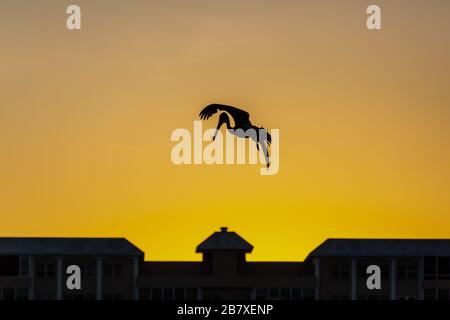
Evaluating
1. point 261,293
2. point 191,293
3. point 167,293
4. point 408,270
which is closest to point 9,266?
point 167,293

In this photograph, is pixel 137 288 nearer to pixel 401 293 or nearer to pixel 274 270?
pixel 274 270

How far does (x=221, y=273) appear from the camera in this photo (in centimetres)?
13150

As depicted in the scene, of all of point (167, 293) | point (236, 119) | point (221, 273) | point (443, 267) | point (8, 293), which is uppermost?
point (236, 119)

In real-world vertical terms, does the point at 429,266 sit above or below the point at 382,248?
below

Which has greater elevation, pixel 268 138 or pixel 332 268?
pixel 268 138

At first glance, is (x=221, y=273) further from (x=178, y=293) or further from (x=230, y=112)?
(x=230, y=112)

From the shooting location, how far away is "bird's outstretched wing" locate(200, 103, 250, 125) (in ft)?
328

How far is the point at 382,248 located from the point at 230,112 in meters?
36.1

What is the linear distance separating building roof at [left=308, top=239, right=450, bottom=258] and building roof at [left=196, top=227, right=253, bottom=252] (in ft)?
19.8

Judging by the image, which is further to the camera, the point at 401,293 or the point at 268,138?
the point at 401,293
